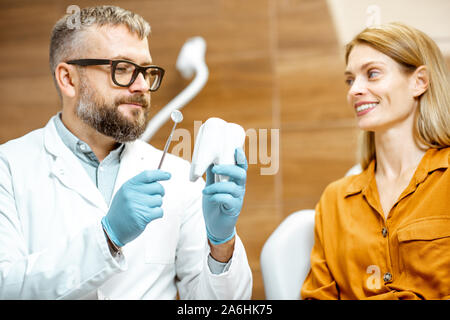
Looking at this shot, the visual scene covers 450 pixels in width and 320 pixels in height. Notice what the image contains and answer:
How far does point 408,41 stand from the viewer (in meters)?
1.03

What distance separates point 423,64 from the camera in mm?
1055

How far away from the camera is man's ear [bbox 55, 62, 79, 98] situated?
88 centimetres

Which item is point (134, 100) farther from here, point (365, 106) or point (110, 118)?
point (365, 106)

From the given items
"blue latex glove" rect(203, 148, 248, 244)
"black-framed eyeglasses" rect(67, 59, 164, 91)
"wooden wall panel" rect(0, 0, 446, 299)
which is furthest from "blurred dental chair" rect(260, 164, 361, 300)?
"black-framed eyeglasses" rect(67, 59, 164, 91)

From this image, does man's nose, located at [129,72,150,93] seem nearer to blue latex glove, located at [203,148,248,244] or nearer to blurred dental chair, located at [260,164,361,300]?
blue latex glove, located at [203,148,248,244]

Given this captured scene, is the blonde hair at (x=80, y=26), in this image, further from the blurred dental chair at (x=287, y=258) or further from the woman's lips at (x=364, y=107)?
the blurred dental chair at (x=287, y=258)

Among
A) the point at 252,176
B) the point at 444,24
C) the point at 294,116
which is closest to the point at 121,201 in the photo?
the point at 252,176

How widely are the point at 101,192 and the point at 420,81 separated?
76 centimetres

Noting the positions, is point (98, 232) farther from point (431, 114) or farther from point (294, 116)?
point (294, 116)

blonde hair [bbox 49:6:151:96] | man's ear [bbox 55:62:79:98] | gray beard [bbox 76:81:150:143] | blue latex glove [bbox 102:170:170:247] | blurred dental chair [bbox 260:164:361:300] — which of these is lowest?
blurred dental chair [bbox 260:164:361:300]

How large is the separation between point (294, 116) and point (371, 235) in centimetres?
77

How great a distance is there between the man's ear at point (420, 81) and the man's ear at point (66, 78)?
74 cm

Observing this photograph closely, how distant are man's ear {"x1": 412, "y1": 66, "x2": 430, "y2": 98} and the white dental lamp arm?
544mm

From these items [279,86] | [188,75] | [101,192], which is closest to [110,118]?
[101,192]
